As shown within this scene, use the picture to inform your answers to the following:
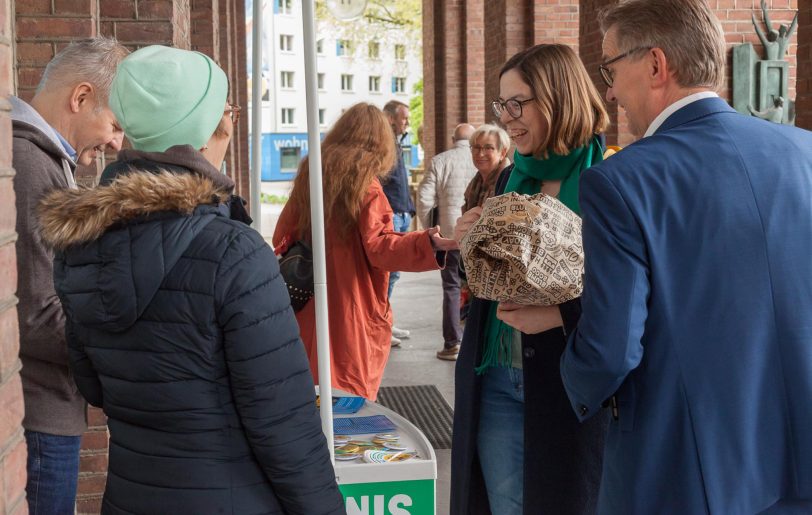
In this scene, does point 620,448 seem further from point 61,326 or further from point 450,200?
point 450,200

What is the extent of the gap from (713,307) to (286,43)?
68390 mm

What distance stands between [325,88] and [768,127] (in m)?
69.3

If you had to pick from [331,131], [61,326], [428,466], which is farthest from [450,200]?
[61,326]

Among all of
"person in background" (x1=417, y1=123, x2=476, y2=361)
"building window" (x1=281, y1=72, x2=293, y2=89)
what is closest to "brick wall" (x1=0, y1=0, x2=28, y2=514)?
"person in background" (x1=417, y1=123, x2=476, y2=361)

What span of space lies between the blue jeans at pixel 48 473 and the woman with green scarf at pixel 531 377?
1.10m

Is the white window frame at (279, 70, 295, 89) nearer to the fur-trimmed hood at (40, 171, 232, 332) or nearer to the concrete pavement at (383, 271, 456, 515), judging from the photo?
the concrete pavement at (383, 271, 456, 515)

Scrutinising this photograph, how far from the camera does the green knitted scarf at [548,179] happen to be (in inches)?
106

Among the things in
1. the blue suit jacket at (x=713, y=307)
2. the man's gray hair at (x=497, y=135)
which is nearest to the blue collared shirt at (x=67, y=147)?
the blue suit jacket at (x=713, y=307)

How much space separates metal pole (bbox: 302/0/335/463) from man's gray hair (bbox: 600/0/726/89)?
1216 mm

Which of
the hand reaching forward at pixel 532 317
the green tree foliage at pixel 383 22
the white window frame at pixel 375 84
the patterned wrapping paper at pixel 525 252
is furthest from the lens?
the white window frame at pixel 375 84

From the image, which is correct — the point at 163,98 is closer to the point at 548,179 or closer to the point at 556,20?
the point at 548,179

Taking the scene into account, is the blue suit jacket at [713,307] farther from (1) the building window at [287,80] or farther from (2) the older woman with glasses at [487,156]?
(1) the building window at [287,80]

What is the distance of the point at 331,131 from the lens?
422 centimetres

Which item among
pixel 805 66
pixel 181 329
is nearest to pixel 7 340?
pixel 181 329
